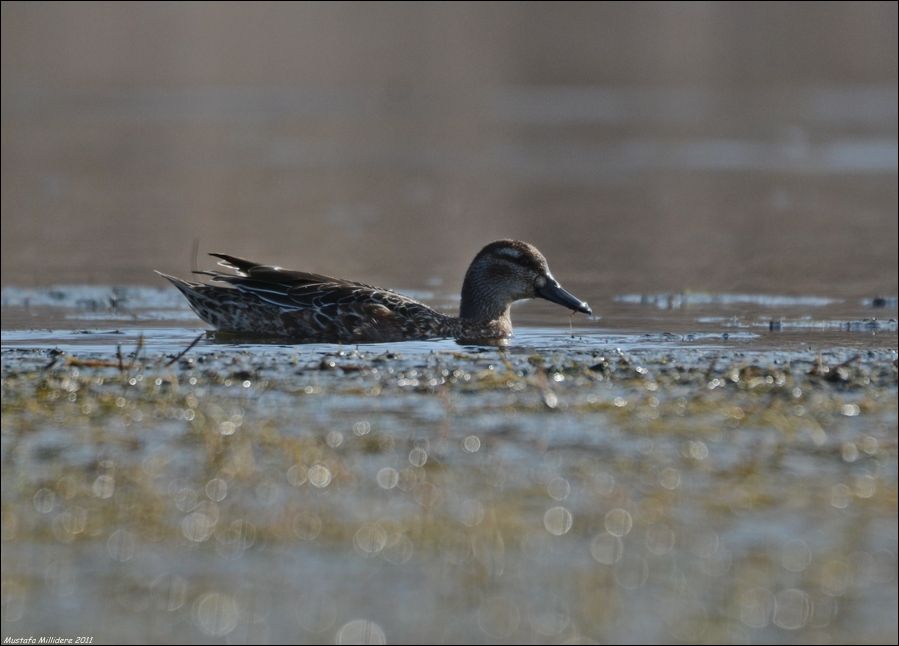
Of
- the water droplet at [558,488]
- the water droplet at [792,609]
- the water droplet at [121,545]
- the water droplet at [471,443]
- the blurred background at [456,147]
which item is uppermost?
the blurred background at [456,147]

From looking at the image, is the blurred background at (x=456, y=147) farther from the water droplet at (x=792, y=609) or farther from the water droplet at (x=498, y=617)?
the water droplet at (x=498, y=617)

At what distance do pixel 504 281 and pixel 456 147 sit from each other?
15565 millimetres

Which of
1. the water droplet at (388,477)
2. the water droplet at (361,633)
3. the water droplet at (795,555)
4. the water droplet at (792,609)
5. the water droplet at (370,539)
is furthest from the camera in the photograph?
the water droplet at (388,477)

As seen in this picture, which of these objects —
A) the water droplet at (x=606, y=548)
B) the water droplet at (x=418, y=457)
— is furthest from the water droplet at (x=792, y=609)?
the water droplet at (x=418, y=457)

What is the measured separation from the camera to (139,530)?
5.67m

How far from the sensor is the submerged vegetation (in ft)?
16.4

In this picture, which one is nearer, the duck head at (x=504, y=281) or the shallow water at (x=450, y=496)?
the shallow water at (x=450, y=496)

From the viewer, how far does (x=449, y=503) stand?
5.99 metres

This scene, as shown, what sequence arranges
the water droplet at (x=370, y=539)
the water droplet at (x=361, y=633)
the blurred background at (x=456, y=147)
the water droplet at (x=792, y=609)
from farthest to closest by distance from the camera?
the blurred background at (x=456, y=147) → the water droplet at (x=370, y=539) → the water droplet at (x=792, y=609) → the water droplet at (x=361, y=633)

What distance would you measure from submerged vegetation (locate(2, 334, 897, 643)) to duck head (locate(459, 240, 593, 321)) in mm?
2738

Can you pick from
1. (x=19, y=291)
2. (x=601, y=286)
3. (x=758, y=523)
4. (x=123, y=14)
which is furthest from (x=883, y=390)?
(x=123, y=14)

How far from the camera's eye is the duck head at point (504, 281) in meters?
11.2

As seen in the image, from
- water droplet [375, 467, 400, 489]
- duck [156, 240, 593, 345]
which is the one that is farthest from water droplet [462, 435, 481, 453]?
duck [156, 240, 593, 345]

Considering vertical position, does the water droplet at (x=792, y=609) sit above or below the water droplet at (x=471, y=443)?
below
